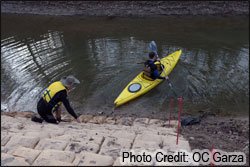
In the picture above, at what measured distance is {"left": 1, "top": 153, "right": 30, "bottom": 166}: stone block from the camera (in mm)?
3817

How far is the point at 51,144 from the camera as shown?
4555 millimetres

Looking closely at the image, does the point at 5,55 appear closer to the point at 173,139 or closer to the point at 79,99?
the point at 79,99

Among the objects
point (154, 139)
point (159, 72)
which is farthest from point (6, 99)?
point (154, 139)

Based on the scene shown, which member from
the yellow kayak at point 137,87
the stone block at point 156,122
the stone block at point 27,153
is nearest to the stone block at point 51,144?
the stone block at point 27,153

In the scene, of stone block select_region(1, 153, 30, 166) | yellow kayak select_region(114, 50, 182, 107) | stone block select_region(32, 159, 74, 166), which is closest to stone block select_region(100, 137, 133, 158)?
stone block select_region(32, 159, 74, 166)

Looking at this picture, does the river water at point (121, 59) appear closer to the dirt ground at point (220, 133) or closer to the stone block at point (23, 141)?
the dirt ground at point (220, 133)

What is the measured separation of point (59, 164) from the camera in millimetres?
3832

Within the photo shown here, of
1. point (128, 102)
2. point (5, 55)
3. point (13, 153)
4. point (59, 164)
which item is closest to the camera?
point (59, 164)

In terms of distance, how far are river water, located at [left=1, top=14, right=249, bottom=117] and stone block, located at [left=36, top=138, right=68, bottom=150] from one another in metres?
4.01

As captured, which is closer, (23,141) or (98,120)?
(23,141)

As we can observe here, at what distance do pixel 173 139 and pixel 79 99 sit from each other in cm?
460

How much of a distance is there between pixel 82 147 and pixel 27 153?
86cm

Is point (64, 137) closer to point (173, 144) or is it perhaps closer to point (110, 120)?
point (173, 144)

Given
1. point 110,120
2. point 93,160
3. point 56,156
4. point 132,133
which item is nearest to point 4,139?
point 56,156
